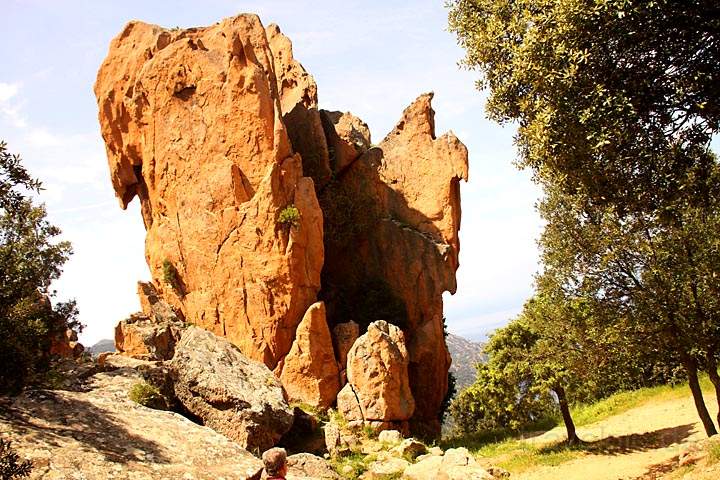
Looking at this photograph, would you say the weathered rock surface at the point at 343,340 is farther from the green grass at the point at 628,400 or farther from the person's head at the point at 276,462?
the person's head at the point at 276,462

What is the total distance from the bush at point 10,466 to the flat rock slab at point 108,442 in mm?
423

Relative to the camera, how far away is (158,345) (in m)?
33.3

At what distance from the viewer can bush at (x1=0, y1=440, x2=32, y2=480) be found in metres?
8.27

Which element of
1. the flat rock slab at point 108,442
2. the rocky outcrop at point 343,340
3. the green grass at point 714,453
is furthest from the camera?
the rocky outcrop at point 343,340

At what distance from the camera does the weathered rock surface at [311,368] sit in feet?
101

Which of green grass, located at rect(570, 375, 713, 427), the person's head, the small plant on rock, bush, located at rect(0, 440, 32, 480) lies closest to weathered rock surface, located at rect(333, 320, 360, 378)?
the small plant on rock

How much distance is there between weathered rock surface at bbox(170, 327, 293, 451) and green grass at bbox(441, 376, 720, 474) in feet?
38.5

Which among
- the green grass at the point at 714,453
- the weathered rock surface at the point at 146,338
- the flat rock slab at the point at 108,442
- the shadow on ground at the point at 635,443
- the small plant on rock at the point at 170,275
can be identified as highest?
the small plant on rock at the point at 170,275

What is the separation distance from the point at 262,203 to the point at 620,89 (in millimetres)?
24864

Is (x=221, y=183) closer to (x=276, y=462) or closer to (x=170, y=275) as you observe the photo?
(x=170, y=275)

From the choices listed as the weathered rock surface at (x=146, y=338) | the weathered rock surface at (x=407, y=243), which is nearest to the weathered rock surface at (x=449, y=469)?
the weathered rock surface at (x=407, y=243)

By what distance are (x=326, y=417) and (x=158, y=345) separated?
1155cm

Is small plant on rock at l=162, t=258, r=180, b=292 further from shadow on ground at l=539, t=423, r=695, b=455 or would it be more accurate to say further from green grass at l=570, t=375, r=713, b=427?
green grass at l=570, t=375, r=713, b=427

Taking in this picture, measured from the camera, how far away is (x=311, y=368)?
1224 inches
